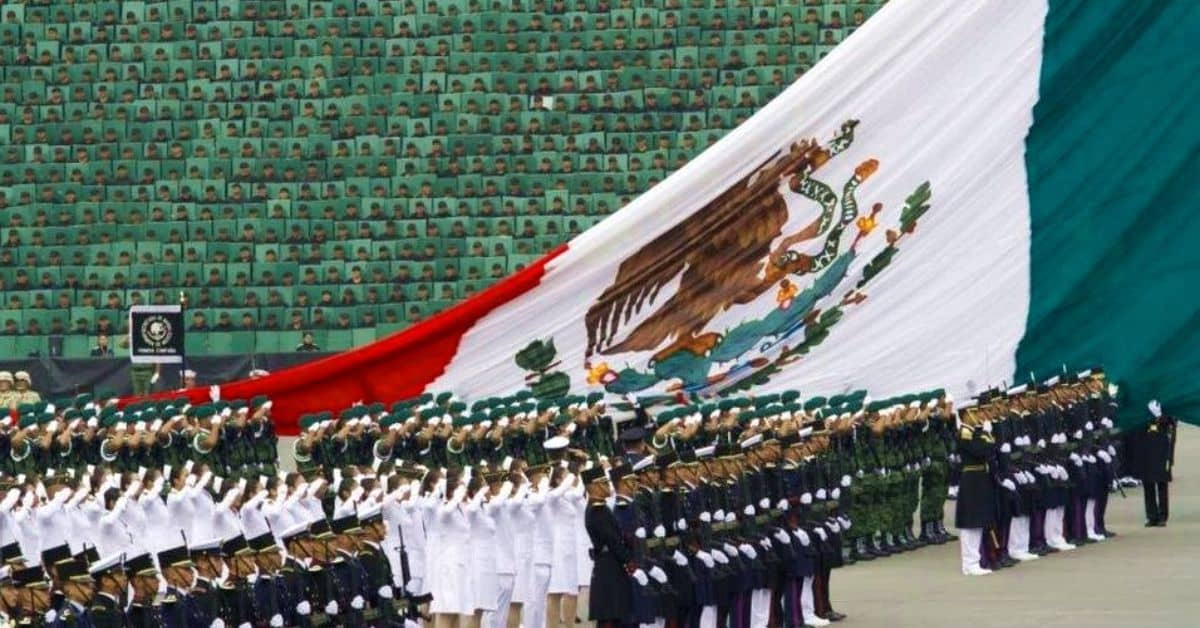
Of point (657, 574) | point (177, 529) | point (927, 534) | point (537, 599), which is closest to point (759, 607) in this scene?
point (537, 599)

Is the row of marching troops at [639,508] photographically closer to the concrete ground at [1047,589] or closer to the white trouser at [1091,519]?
the concrete ground at [1047,589]

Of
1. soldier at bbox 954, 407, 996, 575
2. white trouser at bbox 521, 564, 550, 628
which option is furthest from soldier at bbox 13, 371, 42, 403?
white trouser at bbox 521, 564, 550, 628

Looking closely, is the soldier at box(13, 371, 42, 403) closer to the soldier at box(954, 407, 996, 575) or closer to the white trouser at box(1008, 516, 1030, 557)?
the white trouser at box(1008, 516, 1030, 557)

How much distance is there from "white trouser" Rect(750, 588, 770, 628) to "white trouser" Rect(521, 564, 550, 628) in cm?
172

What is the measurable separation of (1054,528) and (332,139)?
23111mm

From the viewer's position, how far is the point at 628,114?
4762 centimetres

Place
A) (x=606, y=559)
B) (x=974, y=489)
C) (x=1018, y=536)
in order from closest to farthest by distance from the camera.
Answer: (x=606, y=559)
(x=974, y=489)
(x=1018, y=536)

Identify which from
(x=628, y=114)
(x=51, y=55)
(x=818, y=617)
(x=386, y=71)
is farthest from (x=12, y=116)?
(x=818, y=617)

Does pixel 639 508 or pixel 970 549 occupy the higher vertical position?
pixel 639 508

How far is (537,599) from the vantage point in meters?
19.9

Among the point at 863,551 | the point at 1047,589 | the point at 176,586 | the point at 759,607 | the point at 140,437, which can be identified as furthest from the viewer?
the point at 863,551

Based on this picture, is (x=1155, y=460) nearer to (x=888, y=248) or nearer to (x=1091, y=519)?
(x=1091, y=519)

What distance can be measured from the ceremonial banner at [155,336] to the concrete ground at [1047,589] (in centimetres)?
983

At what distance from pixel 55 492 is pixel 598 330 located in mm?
8321
